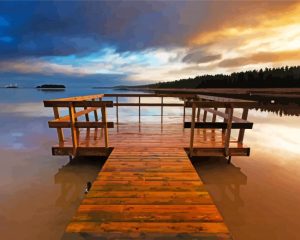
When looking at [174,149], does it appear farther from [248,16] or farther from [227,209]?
[248,16]

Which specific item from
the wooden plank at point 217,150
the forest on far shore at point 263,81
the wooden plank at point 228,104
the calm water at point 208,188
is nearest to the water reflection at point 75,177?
the calm water at point 208,188

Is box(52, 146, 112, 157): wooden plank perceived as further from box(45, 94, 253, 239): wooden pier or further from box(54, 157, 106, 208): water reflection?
box(54, 157, 106, 208): water reflection

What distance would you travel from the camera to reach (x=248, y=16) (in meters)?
13.6

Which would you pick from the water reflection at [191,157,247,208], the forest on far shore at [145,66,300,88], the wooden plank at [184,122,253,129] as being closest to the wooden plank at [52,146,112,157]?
the wooden plank at [184,122,253,129]

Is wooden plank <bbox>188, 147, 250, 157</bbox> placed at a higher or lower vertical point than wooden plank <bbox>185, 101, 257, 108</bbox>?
lower

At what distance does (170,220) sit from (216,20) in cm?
1421

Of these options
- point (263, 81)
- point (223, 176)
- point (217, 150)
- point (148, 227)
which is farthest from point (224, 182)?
point (263, 81)

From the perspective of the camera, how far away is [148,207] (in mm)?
3064

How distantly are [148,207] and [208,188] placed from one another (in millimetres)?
2672

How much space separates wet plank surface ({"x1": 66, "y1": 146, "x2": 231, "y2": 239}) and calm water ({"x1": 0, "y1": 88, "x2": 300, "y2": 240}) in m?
0.97

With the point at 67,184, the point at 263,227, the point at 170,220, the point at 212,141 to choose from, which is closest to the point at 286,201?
the point at 263,227

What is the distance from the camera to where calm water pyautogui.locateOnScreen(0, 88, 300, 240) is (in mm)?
3729

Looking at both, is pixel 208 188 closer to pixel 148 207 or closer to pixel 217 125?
pixel 217 125

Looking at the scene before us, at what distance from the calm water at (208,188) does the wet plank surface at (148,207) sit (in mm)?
970
